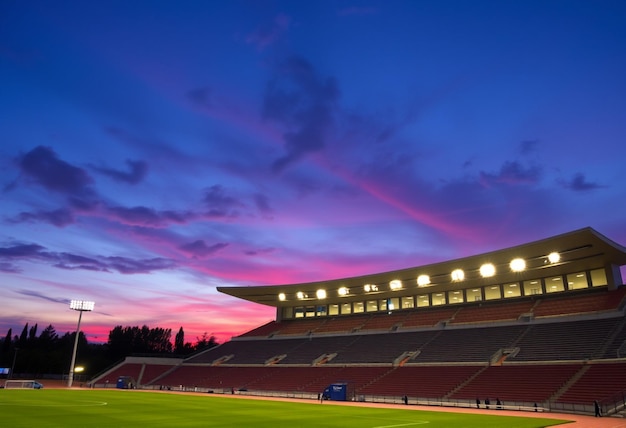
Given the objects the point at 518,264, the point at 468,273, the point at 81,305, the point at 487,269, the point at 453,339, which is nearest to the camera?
the point at 518,264

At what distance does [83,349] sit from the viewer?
445ft

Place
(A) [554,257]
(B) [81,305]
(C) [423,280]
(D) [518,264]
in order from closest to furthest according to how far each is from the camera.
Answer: (A) [554,257], (D) [518,264], (C) [423,280], (B) [81,305]

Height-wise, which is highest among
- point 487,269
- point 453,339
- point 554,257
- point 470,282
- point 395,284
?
point 554,257

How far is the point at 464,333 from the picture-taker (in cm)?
5606

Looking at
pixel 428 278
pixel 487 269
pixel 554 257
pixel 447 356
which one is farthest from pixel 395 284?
pixel 554 257

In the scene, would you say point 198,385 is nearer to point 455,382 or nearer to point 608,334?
point 455,382

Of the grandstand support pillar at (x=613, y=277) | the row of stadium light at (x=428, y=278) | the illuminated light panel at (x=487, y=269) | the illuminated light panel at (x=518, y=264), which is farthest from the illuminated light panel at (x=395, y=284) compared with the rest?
the grandstand support pillar at (x=613, y=277)

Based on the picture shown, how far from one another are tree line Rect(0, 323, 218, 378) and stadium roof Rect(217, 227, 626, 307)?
2785cm

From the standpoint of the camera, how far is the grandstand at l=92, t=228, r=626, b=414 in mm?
40344

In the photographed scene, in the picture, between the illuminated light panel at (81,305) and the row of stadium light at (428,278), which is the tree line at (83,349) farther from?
the row of stadium light at (428,278)

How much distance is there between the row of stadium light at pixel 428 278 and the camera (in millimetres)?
50775

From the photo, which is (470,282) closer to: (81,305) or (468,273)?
(468,273)

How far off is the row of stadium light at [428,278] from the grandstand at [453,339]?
18cm

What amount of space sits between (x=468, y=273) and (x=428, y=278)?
18.1ft
